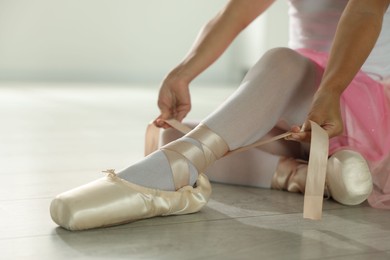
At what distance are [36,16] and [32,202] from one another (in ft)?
10.9

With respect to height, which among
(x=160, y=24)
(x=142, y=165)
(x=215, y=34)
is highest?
(x=215, y=34)

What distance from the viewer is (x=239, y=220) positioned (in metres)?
1.11

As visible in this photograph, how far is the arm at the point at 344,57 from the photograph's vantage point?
43.8 inches

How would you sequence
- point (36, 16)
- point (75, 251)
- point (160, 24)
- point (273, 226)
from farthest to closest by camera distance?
point (160, 24) < point (36, 16) < point (273, 226) < point (75, 251)

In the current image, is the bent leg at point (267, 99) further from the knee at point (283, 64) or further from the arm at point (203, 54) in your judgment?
the arm at point (203, 54)

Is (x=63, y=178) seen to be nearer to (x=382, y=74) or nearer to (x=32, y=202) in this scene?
(x=32, y=202)

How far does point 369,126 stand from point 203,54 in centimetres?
34

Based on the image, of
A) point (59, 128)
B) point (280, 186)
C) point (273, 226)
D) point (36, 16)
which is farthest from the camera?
point (36, 16)

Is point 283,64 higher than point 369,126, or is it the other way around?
point 283,64

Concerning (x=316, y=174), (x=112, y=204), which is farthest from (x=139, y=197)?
(x=316, y=174)

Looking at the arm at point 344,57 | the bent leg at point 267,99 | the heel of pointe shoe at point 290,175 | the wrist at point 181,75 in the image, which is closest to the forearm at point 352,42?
the arm at point 344,57

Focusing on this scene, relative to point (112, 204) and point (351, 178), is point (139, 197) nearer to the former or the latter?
point (112, 204)

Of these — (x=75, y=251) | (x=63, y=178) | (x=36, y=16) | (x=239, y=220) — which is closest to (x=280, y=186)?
(x=239, y=220)

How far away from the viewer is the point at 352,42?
1148 millimetres
